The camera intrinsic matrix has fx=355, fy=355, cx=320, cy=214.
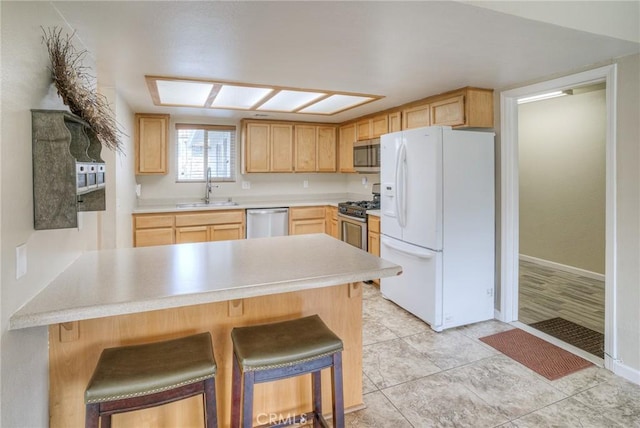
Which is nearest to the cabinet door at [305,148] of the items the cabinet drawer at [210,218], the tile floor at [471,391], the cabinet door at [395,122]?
the cabinet drawer at [210,218]

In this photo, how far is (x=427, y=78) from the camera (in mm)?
2947

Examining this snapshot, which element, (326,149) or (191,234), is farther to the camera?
(326,149)

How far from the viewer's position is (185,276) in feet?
5.29

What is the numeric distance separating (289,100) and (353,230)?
5.82 ft

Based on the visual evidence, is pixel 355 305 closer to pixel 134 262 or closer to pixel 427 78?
pixel 134 262

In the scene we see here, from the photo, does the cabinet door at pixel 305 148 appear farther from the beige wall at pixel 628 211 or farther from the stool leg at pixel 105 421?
the stool leg at pixel 105 421

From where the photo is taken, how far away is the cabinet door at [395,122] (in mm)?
4152

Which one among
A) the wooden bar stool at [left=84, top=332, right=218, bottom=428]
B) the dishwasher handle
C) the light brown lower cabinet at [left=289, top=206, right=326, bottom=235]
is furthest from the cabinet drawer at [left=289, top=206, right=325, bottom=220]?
the wooden bar stool at [left=84, top=332, right=218, bottom=428]

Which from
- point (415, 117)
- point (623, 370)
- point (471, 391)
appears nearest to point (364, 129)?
point (415, 117)

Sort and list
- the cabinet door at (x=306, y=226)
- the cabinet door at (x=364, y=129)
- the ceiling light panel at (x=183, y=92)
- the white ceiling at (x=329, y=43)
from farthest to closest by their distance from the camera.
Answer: the cabinet door at (x=306, y=226)
the cabinet door at (x=364, y=129)
the ceiling light panel at (x=183, y=92)
the white ceiling at (x=329, y=43)

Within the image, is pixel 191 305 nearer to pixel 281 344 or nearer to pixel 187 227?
pixel 281 344

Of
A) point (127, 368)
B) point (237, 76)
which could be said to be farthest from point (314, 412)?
point (237, 76)

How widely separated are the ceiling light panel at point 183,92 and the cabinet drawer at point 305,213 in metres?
1.89

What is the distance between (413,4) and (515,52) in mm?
1089
